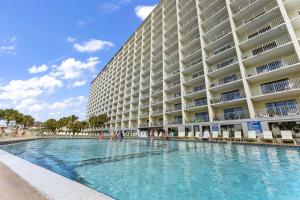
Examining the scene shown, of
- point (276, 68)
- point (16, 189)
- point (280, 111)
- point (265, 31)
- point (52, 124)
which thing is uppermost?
point (265, 31)

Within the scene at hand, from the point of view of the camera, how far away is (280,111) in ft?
64.1

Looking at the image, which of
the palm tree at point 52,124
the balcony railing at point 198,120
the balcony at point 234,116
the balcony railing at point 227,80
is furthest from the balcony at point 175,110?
the palm tree at point 52,124

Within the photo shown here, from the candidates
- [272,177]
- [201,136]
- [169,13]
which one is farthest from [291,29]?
[169,13]

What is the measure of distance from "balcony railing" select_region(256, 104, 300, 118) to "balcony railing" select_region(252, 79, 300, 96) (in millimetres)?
2026

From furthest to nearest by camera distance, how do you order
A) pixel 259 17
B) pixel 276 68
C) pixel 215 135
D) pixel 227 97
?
pixel 227 97
pixel 215 135
pixel 259 17
pixel 276 68

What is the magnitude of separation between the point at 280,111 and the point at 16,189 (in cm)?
2366

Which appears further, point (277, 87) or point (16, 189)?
point (277, 87)

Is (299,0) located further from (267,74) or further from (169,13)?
(169,13)

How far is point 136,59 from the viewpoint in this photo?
184 ft

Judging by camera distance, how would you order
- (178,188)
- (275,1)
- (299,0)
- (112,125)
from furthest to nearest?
(112,125) → (275,1) → (299,0) → (178,188)

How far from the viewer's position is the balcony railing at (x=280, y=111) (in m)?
18.3

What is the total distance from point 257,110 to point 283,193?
19.7 metres

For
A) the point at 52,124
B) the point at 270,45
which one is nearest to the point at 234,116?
the point at 270,45

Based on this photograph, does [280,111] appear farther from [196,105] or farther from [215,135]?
[196,105]
